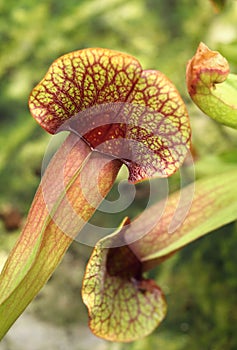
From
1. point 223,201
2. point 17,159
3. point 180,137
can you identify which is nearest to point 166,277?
point 223,201

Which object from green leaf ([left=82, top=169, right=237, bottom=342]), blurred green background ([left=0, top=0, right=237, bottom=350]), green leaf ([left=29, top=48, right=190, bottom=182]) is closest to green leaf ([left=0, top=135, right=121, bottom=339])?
green leaf ([left=29, top=48, right=190, bottom=182])

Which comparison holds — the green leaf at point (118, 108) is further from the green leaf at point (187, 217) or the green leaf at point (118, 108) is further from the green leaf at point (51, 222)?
the green leaf at point (187, 217)

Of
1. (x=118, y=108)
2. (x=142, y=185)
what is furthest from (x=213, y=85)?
(x=142, y=185)

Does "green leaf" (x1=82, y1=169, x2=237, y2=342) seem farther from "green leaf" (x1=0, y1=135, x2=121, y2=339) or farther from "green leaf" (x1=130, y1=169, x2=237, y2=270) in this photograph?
"green leaf" (x1=0, y1=135, x2=121, y2=339)

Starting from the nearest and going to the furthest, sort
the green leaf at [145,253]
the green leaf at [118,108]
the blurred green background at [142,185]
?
1. the green leaf at [118,108]
2. the green leaf at [145,253]
3. the blurred green background at [142,185]

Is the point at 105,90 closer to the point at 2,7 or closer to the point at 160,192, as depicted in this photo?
the point at 160,192

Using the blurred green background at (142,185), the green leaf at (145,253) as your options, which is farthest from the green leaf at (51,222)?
the blurred green background at (142,185)
